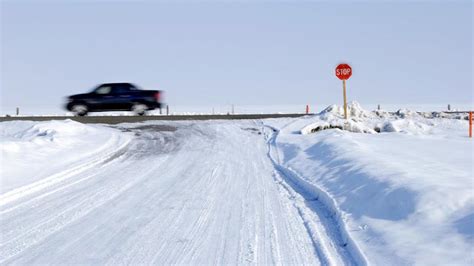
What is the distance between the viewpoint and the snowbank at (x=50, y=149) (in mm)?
13008

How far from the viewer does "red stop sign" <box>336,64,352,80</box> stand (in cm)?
2402

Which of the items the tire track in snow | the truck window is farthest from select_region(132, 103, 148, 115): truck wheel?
the tire track in snow

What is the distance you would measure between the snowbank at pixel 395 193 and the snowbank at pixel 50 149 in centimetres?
497

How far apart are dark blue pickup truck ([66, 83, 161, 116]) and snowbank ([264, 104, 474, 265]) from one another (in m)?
12.3

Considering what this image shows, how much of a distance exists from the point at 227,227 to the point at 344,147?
8.53 meters

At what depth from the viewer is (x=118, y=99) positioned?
101ft

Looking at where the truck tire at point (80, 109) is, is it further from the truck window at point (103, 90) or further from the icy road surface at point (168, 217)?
the icy road surface at point (168, 217)

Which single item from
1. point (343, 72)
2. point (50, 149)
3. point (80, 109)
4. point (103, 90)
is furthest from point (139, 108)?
point (50, 149)

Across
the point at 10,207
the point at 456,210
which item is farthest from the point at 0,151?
the point at 456,210

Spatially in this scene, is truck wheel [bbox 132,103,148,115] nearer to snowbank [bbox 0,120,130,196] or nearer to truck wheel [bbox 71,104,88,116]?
truck wheel [bbox 71,104,88,116]

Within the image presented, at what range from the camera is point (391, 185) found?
9445 mm

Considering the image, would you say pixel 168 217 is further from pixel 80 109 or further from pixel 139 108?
pixel 80 109

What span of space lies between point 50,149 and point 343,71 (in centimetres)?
1169

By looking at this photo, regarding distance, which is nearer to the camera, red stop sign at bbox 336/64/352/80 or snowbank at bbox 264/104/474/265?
snowbank at bbox 264/104/474/265
